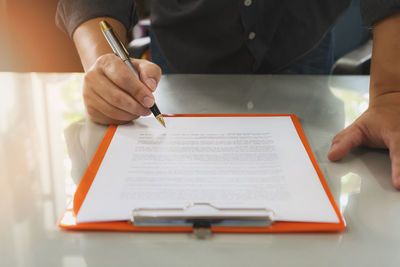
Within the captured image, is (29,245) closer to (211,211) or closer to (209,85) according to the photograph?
(211,211)

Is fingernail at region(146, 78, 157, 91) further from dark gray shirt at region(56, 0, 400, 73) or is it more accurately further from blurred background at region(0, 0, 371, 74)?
blurred background at region(0, 0, 371, 74)

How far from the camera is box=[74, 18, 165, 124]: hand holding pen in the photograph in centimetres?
68

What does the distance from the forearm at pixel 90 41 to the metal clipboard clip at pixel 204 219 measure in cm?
49

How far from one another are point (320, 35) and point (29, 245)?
0.97 metres

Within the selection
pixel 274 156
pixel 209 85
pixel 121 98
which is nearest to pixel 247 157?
pixel 274 156

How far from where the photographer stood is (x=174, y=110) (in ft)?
2.57

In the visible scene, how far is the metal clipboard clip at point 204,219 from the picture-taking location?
43 cm

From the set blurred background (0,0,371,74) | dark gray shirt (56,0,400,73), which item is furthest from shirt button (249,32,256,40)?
blurred background (0,0,371,74)

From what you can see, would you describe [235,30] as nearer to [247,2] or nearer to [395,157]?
[247,2]

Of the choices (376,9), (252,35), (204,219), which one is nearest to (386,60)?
(376,9)

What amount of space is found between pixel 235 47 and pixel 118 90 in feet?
1.57

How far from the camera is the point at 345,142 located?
60 centimetres

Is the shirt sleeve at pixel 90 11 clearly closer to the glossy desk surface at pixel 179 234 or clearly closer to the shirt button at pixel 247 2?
the glossy desk surface at pixel 179 234

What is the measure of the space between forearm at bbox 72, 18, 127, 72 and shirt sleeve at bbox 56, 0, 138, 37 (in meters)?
0.01
